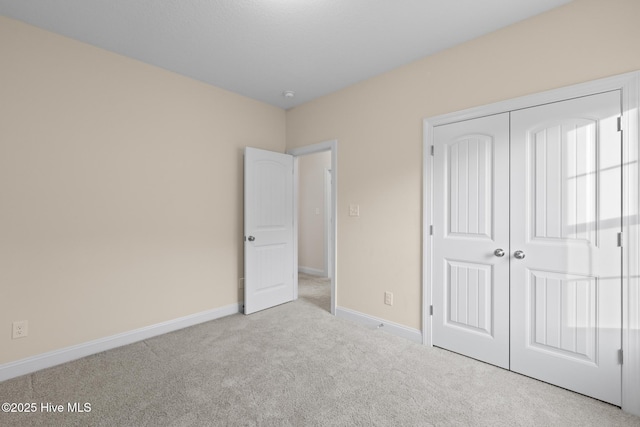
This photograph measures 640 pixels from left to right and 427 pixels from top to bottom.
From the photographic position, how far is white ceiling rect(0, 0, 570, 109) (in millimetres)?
1988

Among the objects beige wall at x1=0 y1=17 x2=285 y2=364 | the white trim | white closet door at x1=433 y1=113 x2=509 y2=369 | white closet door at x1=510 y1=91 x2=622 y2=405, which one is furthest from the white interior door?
white closet door at x1=510 y1=91 x2=622 y2=405

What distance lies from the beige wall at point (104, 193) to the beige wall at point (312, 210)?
225 centimetres

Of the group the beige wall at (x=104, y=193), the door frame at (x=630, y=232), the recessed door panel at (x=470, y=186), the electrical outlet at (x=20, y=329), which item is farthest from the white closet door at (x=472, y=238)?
the electrical outlet at (x=20, y=329)

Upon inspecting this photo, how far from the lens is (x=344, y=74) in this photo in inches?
117

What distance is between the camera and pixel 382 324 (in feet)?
9.69

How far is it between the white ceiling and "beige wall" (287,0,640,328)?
0.54 feet

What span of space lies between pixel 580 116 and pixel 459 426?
209 cm

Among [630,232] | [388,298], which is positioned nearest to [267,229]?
[388,298]

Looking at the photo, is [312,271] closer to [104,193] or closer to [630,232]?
[104,193]

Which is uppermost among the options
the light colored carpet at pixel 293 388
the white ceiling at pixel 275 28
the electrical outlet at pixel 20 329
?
the white ceiling at pixel 275 28

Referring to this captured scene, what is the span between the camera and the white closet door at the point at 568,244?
1.82 meters

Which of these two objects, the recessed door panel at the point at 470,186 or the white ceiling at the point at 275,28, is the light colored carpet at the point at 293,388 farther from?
the white ceiling at the point at 275,28

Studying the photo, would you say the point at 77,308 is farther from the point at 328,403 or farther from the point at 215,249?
the point at 328,403

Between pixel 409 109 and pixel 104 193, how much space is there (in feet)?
9.46
